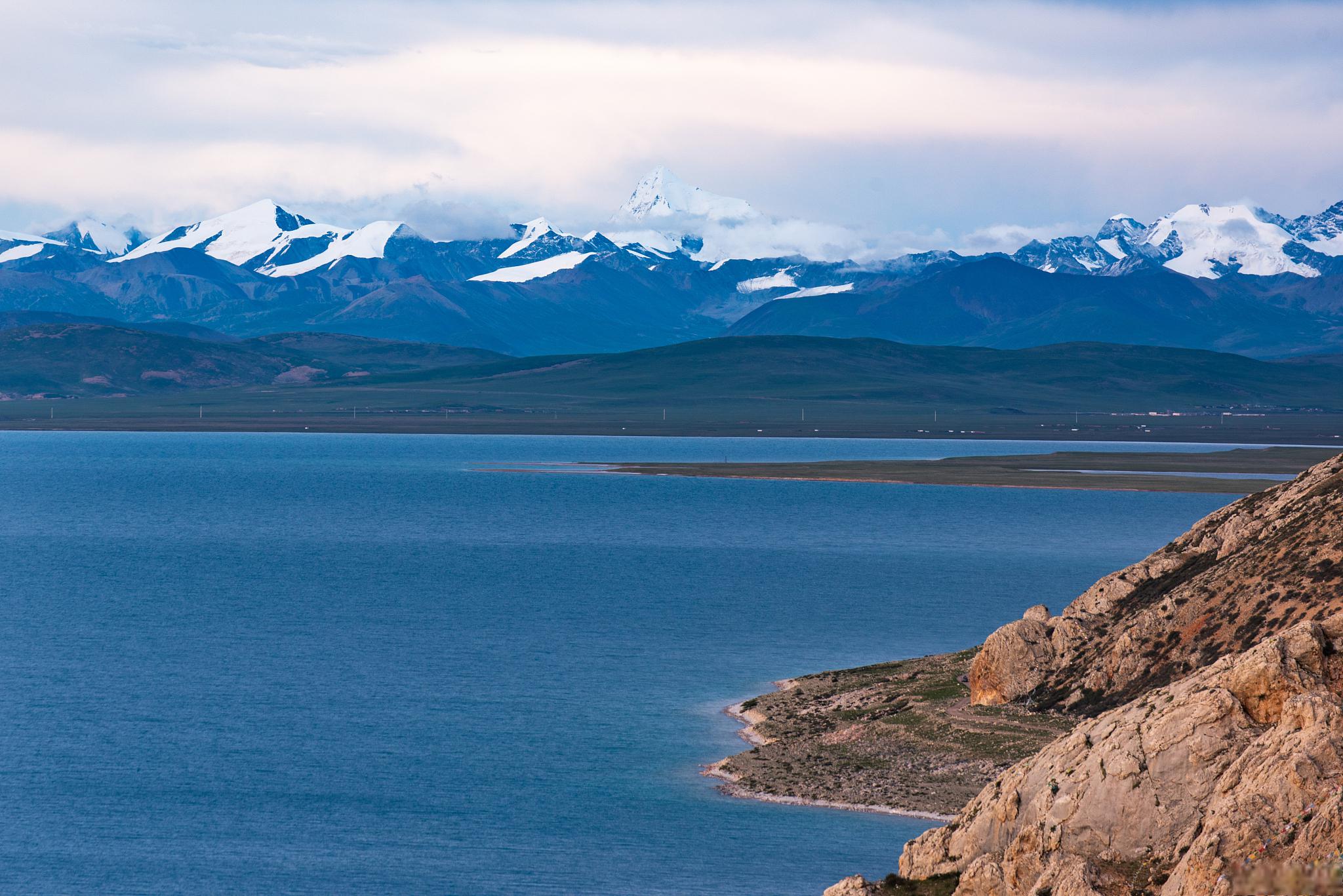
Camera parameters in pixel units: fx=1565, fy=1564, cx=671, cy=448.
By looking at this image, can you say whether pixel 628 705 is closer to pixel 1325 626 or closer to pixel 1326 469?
pixel 1326 469

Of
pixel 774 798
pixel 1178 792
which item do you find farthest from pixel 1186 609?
pixel 1178 792

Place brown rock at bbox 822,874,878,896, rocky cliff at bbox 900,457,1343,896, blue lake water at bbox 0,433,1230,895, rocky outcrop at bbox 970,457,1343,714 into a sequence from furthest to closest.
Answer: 1. rocky outcrop at bbox 970,457,1343,714
2. blue lake water at bbox 0,433,1230,895
3. brown rock at bbox 822,874,878,896
4. rocky cliff at bbox 900,457,1343,896

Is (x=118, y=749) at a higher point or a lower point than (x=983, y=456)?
lower

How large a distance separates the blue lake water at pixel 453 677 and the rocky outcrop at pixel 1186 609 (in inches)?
310

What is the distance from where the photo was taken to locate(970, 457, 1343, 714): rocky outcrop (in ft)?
122

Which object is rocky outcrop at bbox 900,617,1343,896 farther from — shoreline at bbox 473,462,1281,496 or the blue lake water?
shoreline at bbox 473,462,1281,496

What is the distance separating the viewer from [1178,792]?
22.3m

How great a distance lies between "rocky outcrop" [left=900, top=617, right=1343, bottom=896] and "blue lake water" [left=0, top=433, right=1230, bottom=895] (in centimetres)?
745

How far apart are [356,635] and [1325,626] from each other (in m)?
43.7

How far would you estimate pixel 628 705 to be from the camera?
4672 centimetres

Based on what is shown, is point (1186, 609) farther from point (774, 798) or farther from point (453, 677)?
point (453, 677)

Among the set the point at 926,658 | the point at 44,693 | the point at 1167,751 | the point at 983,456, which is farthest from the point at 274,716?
the point at 983,456

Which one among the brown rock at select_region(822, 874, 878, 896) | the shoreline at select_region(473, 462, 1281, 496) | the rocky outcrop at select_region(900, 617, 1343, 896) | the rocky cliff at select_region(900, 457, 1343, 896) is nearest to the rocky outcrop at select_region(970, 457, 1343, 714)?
the rocky cliff at select_region(900, 457, 1343, 896)

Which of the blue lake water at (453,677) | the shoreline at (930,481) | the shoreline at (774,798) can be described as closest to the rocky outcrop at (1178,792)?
the blue lake water at (453,677)
